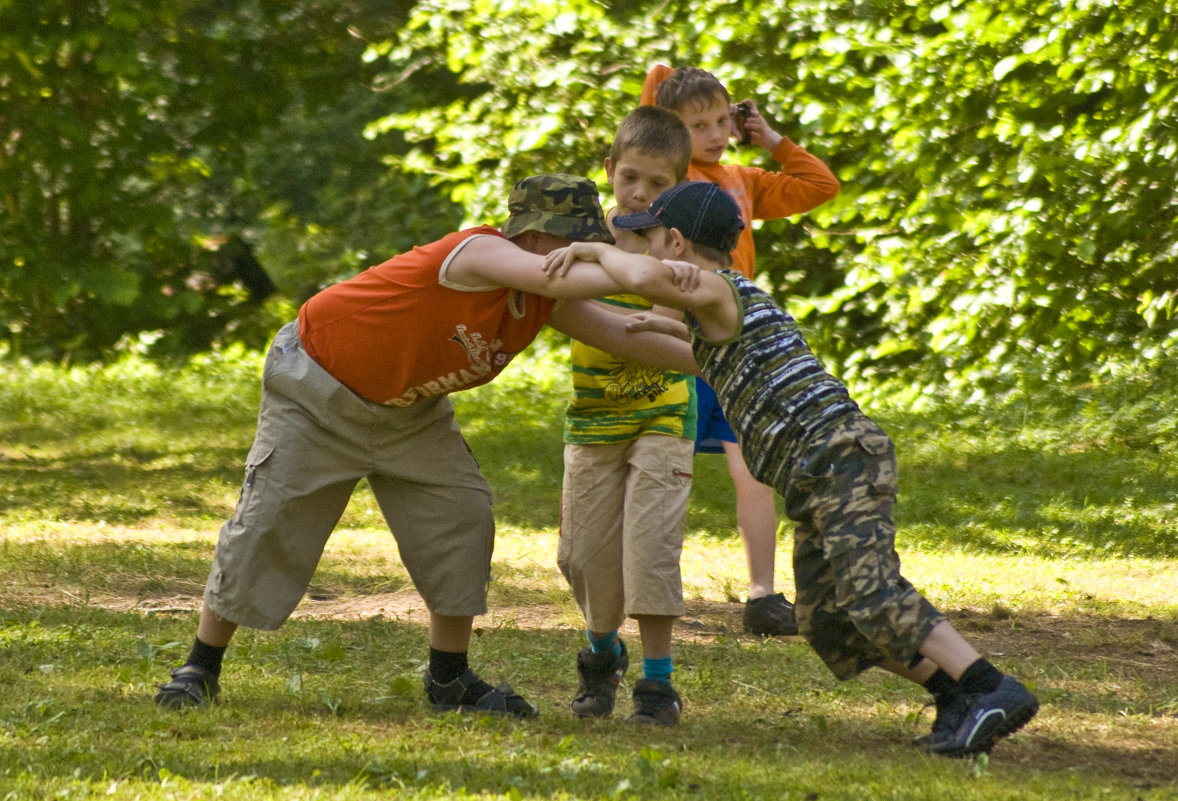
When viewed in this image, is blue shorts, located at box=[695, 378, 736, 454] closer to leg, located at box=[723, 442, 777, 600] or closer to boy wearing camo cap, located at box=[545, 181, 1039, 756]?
leg, located at box=[723, 442, 777, 600]

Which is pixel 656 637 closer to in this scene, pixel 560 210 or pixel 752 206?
pixel 560 210

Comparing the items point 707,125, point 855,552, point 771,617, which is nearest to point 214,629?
point 855,552

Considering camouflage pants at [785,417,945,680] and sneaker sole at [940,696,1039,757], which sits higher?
camouflage pants at [785,417,945,680]

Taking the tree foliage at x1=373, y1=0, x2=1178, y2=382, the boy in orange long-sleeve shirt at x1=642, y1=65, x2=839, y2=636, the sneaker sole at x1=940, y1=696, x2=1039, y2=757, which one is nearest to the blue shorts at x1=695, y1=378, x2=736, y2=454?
the boy in orange long-sleeve shirt at x1=642, y1=65, x2=839, y2=636

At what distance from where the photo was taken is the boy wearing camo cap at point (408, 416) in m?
3.40

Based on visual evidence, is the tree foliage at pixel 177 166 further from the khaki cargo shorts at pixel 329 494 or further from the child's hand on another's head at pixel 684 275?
the child's hand on another's head at pixel 684 275

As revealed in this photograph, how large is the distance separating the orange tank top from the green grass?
0.88 m

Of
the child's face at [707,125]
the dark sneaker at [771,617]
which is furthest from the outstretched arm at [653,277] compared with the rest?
the dark sneaker at [771,617]

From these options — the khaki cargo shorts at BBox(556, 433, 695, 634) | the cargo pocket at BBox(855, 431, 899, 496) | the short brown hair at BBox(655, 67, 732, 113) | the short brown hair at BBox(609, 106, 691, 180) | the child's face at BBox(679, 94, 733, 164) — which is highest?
the short brown hair at BBox(655, 67, 732, 113)

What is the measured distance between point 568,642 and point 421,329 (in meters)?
1.66

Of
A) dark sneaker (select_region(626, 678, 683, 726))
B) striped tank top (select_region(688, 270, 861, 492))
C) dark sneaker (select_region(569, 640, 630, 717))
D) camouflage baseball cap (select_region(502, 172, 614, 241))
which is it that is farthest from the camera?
dark sneaker (select_region(569, 640, 630, 717))

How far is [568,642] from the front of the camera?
15.4ft

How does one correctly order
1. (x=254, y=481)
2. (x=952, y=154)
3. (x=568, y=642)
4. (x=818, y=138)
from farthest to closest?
1. (x=818, y=138)
2. (x=952, y=154)
3. (x=568, y=642)
4. (x=254, y=481)

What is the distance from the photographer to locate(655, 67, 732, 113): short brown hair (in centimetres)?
456
